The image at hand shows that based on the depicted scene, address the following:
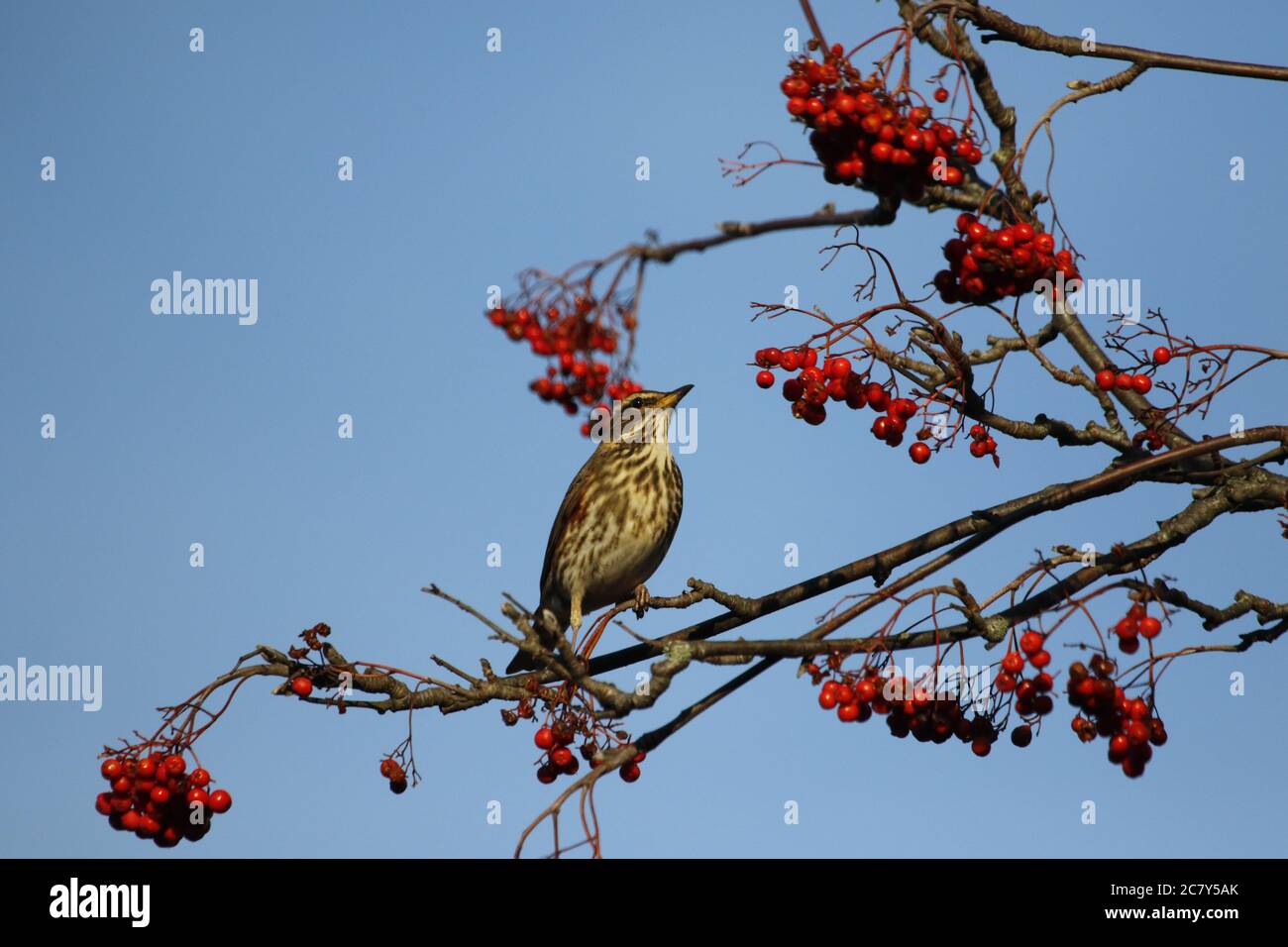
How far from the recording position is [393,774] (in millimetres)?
5887

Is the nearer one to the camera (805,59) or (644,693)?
(805,59)

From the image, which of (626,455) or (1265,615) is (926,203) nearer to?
(1265,615)

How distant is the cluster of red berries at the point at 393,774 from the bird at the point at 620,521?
3.04 meters

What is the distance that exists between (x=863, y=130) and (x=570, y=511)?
19.1ft

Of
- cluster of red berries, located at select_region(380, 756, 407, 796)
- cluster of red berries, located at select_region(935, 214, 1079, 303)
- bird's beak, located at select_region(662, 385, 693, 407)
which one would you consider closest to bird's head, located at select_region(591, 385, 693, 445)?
bird's beak, located at select_region(662, 385, 693, 407)

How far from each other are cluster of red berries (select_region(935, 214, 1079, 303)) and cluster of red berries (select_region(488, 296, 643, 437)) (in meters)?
1.13

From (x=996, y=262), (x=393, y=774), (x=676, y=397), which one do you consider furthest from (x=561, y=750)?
(x=676, y=397)

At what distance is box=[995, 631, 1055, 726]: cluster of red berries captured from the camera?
4453 mm

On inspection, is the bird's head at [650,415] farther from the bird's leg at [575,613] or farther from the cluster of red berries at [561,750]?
the cluster of red berries at [561,750]

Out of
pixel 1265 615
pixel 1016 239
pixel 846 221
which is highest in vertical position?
pixel 1016 239

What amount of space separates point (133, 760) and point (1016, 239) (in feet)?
12.3

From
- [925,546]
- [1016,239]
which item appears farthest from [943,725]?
[1016,239]

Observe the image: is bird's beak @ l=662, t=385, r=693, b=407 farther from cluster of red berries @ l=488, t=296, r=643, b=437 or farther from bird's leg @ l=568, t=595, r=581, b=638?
cluster of red berries @ l=488, t=296, r=643, b=437

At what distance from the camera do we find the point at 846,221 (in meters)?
3.18
